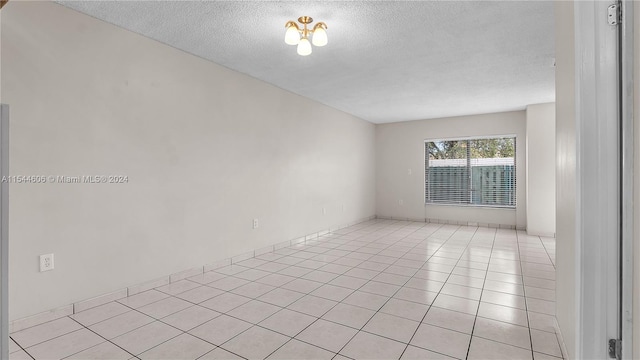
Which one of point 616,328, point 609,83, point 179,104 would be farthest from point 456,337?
point 179,104

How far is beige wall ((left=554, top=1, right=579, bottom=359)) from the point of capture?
1461mm

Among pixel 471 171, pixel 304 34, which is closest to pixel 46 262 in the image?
pixel 304 34

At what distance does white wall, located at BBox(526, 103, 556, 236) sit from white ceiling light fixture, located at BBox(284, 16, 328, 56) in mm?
4896

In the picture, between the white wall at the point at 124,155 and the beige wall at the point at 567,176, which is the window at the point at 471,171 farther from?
the beige wall at the point at 567,176

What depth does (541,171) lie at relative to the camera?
218 inches

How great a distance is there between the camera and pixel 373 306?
2584mm

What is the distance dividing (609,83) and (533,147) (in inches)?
209

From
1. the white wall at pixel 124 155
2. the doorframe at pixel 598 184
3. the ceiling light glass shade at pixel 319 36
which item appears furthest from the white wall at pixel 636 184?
the white wall at pixel 124 155

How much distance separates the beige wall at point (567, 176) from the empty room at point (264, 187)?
1.0 inches

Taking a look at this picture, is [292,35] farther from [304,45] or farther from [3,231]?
[3,231]

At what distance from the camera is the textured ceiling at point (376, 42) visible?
2461 mm

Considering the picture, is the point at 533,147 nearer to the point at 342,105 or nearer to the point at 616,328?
the point at 342,105

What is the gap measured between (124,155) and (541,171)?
6.60 meters

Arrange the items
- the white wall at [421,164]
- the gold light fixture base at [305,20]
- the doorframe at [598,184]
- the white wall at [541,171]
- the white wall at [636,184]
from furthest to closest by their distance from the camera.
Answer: the white wall at [421,164]
the white wall at [541,171]
the gold light fixture base at [305,20]
the doorframe at [598,184]
the white wall at [636,184]
